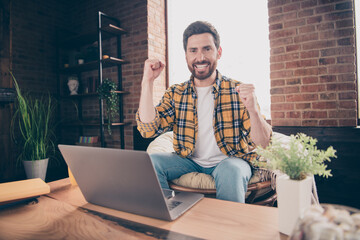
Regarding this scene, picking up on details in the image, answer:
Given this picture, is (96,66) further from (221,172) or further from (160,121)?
(221,172)

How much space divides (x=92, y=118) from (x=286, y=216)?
3.66 m

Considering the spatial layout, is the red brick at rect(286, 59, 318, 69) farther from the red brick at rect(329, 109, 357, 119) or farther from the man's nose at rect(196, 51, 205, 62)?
the man's nose at rect(196, 51, 205, 62)

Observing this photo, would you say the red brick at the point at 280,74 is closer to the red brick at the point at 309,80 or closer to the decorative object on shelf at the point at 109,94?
the red brick at the point at 309,80

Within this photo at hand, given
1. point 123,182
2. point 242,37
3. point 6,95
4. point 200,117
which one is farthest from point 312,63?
point 6,95

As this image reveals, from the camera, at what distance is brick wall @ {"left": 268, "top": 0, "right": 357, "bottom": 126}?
6.28 ft

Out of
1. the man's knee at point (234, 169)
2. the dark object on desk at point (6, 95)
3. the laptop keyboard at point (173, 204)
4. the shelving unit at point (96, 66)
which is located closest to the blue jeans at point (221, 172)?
the man's knee at point (234, 169)

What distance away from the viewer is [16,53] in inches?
135

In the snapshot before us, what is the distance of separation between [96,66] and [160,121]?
2.44 m

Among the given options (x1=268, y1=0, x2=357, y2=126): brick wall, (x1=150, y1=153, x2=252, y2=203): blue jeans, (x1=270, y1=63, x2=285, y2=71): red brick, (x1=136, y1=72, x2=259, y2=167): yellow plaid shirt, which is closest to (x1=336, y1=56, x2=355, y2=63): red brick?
(x1=268, y1=0, x2=357, y2=126): brick wall

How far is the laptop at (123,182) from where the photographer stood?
2.09ft

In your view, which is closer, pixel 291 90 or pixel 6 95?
pixel 291 90

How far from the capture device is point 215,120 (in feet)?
4.80

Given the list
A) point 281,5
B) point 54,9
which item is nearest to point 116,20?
point 54,9

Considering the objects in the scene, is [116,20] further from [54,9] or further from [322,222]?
[322,222]
